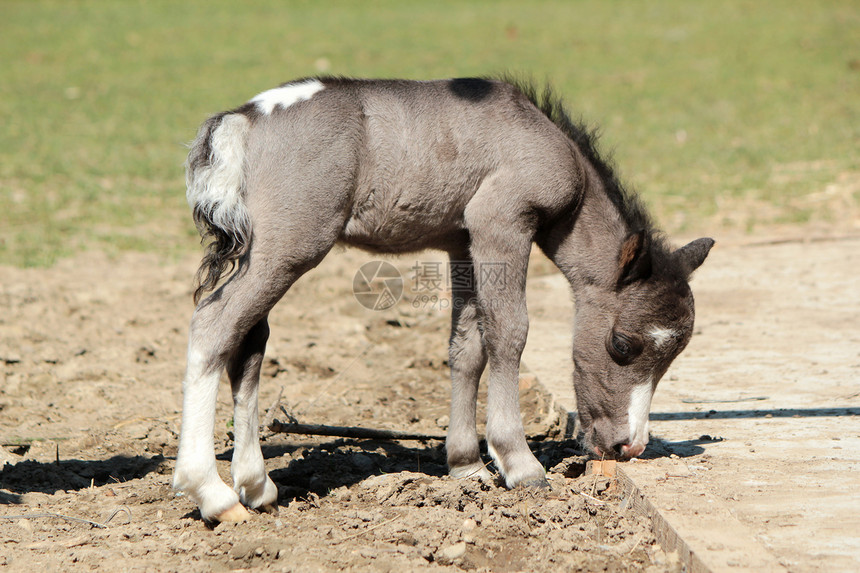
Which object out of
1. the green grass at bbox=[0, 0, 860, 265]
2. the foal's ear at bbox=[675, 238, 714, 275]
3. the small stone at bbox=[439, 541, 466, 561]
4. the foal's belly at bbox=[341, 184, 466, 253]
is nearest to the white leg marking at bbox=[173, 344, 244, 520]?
the foal's belly at bbox=[341, 184, 466, 253]

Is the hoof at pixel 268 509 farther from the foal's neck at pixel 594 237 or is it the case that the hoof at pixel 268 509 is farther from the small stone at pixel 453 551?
the foal's neck at pixel 594 237

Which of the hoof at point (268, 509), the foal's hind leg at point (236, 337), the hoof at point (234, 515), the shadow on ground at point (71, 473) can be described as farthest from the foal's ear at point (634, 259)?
the shadow on ground at point (71, 473)

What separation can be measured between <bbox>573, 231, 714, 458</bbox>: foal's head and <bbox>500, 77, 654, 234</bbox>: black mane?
18 centimetres

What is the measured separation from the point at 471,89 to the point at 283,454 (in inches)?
93.4

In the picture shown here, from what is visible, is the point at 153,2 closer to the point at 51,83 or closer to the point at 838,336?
the point at 51,83

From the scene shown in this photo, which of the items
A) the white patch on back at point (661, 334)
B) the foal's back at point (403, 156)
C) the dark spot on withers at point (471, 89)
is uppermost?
the dark spot on withers at point (471, 89)

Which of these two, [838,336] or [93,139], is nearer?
[838,336]

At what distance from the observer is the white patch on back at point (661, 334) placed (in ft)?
15.6

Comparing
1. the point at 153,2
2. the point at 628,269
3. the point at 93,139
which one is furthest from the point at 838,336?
the point at 153,2

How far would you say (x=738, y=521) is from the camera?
3.90m

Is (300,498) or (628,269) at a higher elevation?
(628,269)

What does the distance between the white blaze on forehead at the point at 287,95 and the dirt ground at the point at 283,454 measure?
76.8 inches

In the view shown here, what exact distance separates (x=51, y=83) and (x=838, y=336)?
53.6ft

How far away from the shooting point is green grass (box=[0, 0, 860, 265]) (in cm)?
1132
